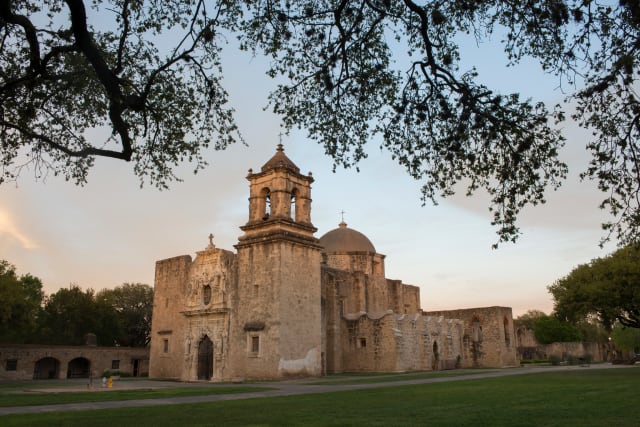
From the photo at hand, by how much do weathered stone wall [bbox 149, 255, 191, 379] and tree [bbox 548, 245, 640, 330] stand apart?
2043 cm

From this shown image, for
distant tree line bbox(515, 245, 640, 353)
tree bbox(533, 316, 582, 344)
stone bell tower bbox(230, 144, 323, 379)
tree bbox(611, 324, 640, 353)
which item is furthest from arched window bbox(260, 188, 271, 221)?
tree bbox(533, 316, 582, 344)

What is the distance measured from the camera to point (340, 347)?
33.2 m

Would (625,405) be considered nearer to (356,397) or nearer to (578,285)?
(356,397)

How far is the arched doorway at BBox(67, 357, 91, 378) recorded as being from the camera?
38375 mm

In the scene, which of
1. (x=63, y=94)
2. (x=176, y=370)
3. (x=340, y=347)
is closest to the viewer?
(x=63, y=94)

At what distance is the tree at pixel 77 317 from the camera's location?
4794cm

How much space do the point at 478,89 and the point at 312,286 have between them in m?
20.7

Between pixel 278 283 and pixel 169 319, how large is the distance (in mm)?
9593

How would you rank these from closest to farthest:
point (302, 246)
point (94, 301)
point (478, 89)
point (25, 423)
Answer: point (478, 89), point (25, 423), point (302, 246), point (94, 301)

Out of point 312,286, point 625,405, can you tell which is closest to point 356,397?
point 625,405

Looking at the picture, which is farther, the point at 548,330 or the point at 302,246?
the point at 548,330

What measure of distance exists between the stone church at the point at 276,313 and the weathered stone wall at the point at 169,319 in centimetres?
6

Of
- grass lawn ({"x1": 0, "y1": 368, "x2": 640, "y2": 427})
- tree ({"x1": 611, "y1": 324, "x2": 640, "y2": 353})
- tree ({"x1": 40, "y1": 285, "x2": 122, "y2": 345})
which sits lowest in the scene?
grass lawn ({"x1": 0, "y1": 368, "x2": 640, "y2": 427})

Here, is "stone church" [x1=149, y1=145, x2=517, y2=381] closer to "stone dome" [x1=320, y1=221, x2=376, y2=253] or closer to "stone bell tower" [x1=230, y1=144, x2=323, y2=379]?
"stone bell tower" [x1=230, y1=144, x2=323, y2=379]
